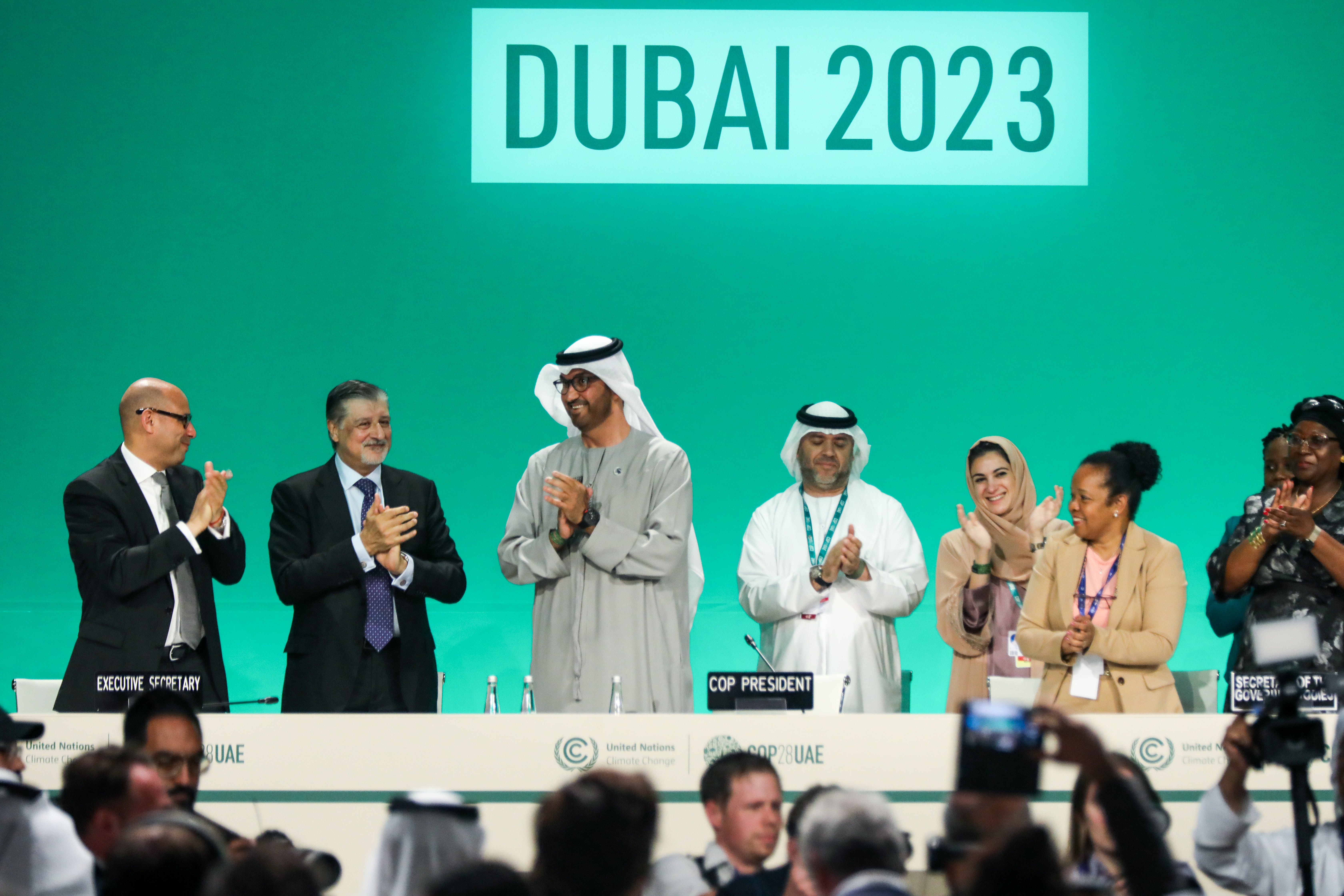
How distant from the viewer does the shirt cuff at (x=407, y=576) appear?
414 cm

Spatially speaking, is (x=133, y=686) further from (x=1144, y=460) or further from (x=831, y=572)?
(x=1144, y=460)

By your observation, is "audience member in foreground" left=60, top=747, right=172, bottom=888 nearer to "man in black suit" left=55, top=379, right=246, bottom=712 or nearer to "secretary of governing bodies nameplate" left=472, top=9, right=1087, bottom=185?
"man in black suit" left=55, top=379, right=246, bottom=712

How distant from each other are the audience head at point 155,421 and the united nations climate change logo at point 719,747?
176cm

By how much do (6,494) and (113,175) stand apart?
143cm

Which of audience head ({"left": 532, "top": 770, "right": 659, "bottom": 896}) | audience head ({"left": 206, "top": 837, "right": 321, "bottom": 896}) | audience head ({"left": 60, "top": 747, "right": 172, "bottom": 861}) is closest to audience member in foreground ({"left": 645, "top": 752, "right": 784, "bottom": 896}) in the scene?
audience head ({"left": 532, "top": 770, "right": 659, "bottom": 896})

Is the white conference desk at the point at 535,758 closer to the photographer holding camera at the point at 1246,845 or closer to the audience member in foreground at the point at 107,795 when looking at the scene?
the photographer holding camera at the point at 1246,845

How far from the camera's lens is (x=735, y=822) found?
2.91m

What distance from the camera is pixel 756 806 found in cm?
289

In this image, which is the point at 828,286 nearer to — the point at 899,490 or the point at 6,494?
the point at 899,490

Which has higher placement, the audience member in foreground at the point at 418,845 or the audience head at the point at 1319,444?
the audience head at the point at 1319,444

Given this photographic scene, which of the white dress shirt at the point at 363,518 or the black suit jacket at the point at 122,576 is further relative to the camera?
the white dress shirt at the point at 363,518

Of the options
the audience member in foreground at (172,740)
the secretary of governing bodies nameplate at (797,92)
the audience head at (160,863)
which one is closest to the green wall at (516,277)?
the secretary of governing bodies nameplate at (797,92)

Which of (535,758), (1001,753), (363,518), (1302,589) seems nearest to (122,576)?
(363,518)

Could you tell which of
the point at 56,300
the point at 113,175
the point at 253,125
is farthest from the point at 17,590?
the point at 253,125
